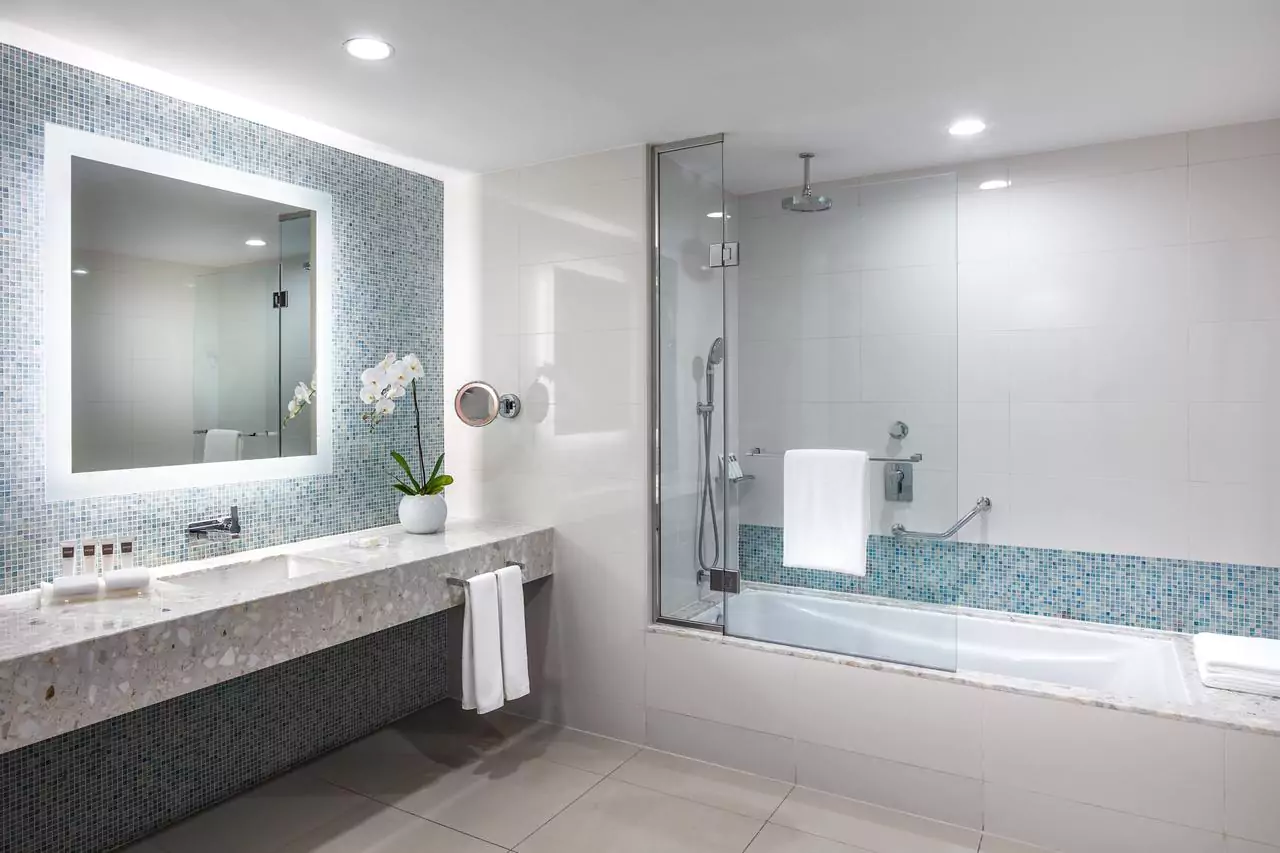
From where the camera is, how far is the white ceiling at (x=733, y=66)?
2.12 meters

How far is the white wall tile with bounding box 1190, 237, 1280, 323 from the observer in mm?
2994

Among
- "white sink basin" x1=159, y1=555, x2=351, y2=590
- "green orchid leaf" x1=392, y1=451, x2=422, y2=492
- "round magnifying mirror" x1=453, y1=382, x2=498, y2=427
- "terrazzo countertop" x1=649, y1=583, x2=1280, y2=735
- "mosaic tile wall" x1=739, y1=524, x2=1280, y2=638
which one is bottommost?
"terrazzo countertop" x1=649, y1=583, x2=1280, y2=735

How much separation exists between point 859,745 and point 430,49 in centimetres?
275

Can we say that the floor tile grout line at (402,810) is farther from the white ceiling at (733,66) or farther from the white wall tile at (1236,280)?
the white wall tile at (1236,280)

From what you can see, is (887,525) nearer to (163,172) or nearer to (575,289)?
(575,289)

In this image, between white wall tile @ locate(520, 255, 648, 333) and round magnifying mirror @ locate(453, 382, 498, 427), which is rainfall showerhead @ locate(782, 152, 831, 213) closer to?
white wall tile @ locate(520, 255, 648, 333)

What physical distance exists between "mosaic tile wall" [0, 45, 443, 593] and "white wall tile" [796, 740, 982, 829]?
212 centimetres


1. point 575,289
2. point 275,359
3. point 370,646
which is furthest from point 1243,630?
point 275,359

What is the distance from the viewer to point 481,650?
301cm

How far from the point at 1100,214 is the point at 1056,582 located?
1554 mm

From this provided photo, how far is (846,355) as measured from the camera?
293 cm

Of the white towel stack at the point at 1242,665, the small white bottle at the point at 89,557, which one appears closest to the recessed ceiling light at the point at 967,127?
the white towel stack at the point at 1242,665

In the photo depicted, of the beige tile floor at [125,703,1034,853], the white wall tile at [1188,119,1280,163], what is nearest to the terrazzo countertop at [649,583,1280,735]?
the beige tile floor at [125,703,1034,853]

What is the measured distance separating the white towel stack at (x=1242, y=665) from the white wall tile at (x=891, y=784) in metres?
0.85
